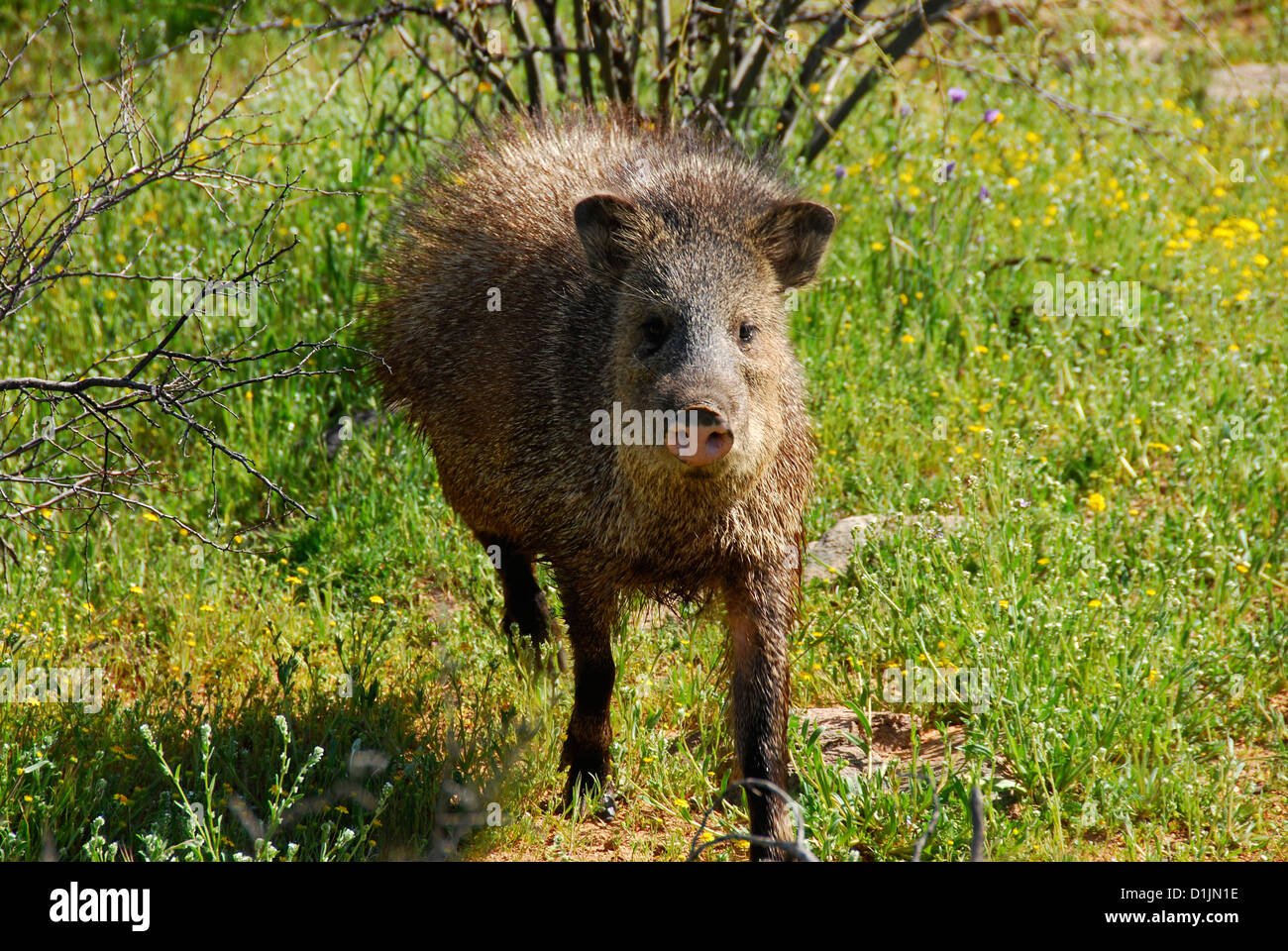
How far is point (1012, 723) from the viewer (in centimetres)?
416

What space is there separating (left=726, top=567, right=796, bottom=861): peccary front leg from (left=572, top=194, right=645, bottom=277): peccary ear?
1.04 m

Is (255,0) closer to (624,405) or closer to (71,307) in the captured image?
(71,307)

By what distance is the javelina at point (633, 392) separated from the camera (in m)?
3.74

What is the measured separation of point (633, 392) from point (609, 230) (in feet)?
1.86

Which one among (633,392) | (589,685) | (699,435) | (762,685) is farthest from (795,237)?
(589,685)

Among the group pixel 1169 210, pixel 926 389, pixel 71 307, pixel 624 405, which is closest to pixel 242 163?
pixel 71 307

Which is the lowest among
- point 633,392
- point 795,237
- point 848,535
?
point 848,535

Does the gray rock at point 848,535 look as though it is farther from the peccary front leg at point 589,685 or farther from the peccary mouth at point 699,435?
the peccary mouth at point 699,435

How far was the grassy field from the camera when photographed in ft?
12.9

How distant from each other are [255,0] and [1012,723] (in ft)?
26.6

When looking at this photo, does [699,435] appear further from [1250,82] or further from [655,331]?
[1250,82]

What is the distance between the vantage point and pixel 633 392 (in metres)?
3.78

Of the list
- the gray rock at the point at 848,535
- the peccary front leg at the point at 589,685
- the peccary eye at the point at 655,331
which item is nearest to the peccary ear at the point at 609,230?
the peccary eye at the point at 655,331

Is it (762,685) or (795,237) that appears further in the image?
(795,237)
